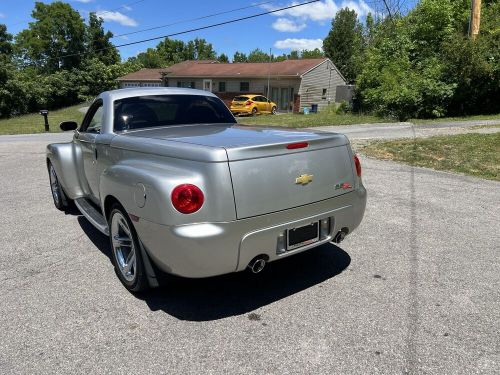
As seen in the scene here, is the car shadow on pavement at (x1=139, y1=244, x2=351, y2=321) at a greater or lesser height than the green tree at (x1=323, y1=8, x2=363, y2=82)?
lesser

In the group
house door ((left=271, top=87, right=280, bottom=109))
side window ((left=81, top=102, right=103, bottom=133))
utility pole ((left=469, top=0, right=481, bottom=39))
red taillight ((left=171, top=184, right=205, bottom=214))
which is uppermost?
utility pole ((left=469, top=0, right=481, bottom=39))

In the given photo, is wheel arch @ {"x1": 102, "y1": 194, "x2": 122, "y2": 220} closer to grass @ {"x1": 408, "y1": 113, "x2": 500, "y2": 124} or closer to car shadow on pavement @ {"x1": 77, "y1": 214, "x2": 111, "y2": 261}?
car shadow on pavement @ {"x1": 77, "y1": 214, "x2": 111, "y2": 261}

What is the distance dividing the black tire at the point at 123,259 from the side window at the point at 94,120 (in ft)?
4.01

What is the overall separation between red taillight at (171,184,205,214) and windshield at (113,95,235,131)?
1704 mm

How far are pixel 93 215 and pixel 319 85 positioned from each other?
3768 centimetres

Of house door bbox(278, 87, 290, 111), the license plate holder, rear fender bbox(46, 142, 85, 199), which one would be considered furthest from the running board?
house door bbox(278, 87, 290, 111)

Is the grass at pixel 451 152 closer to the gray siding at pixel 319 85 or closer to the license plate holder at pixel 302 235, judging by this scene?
the license plate holder at pixel 302 235

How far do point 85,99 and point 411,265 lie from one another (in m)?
49.9

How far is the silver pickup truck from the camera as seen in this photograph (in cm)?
288

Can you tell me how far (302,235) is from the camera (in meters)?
3.32

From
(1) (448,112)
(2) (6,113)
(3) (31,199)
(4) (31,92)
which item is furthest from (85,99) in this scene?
(3) (31,199)

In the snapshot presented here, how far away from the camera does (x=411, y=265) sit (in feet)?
13.3

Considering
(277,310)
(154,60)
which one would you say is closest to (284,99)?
(277,310)

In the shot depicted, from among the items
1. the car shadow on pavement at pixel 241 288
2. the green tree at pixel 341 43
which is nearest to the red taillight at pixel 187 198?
the car shadow on pavement at pixel 241 288
